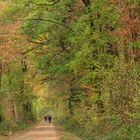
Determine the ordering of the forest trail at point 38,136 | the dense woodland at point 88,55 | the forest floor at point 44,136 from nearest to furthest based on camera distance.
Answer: the dense woodland at point 88,55
the forest floor at point 44,136
the forest trail at point 38,136

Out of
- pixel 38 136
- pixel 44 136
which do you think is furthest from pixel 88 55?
pixel 38 136

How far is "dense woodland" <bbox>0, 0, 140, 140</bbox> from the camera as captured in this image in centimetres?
2145

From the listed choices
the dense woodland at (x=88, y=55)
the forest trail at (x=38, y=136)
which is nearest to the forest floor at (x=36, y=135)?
the forest trail at (x=38, y=136)

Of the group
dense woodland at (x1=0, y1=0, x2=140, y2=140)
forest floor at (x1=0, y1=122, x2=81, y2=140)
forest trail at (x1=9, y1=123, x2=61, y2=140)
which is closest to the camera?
dense woodland at (x1=0, y1=0, x2=140, y2=140)

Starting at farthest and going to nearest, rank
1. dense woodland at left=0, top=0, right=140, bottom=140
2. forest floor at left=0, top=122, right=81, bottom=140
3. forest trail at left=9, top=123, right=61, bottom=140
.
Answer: forest trail at left=9, top=123, right=61, bottom=140 → forest floor at left=0, top=122, right=81, bottom=140 → dense woodland at left=0, top=0, right=140, bottom=140

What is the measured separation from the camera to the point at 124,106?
2111cm

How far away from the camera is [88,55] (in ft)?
105

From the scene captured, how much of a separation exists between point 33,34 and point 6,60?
11094mm

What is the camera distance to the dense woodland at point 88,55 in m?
21.5

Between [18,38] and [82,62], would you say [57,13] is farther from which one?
[18,38]

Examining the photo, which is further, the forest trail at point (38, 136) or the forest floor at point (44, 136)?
the forest trail at point (38, 136)

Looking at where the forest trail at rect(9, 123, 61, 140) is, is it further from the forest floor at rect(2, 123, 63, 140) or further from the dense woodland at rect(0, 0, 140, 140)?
the dense woodland at rect(0, 0, 140, 140)

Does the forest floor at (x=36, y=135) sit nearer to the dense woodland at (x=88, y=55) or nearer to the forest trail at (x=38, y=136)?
the forest trail at (x=38, y=136)

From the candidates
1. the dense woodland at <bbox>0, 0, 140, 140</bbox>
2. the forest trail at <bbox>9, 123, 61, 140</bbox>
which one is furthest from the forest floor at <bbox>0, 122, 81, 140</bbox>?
the dense woodland at <bbox>0, 0, 140, 140</bbox>
